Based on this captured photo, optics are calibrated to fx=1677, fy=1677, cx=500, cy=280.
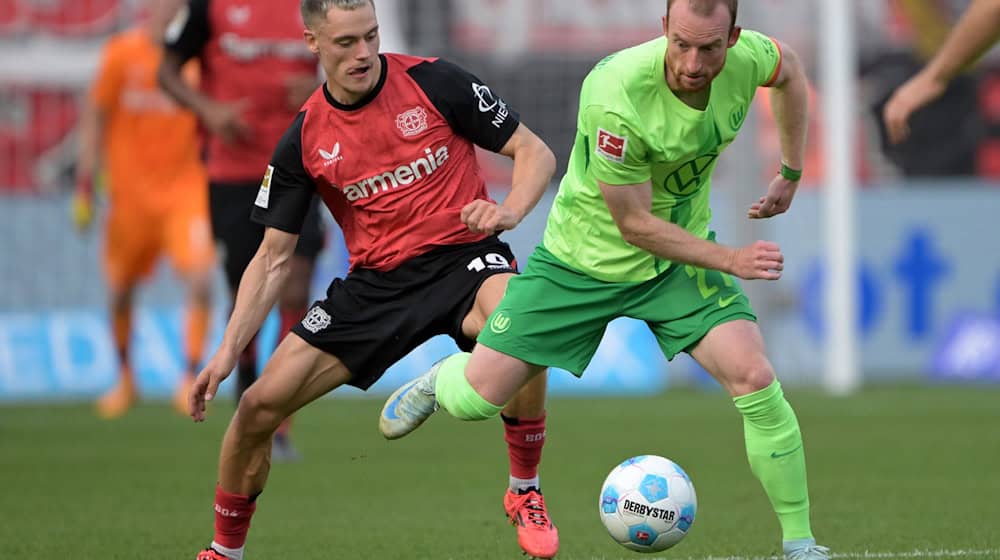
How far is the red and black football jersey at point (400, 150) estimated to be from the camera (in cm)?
552

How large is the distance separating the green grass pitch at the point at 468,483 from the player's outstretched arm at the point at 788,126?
3.68 ft

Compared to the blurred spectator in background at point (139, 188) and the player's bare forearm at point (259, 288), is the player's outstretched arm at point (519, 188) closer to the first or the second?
the player's bare forearm at point (259, 288)

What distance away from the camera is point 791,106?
526 cm

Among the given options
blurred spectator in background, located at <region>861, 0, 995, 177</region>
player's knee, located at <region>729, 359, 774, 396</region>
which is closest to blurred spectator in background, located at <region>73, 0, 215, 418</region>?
player's knee, located at <region>729, 359, 774, 396</region>

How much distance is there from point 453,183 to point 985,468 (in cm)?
345

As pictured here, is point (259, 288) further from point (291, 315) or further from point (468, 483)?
point (291, 315)

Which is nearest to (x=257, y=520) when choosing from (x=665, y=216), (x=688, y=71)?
(x=665, y=216)

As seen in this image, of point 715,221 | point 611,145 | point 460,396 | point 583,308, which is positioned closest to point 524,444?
point 460,396

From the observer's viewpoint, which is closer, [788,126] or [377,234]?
[788,126]

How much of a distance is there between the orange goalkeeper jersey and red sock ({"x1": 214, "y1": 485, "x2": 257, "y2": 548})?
677 centimetres

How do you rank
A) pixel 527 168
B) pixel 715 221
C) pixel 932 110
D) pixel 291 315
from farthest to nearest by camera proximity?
1. pixel 932 110
2. pixel 715 221
3. pixel 291 315
4. pixel 527 168

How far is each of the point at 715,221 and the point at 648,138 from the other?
9334 millimetres

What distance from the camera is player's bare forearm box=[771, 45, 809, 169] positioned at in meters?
5.21

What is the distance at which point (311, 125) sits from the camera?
18.1 feet
